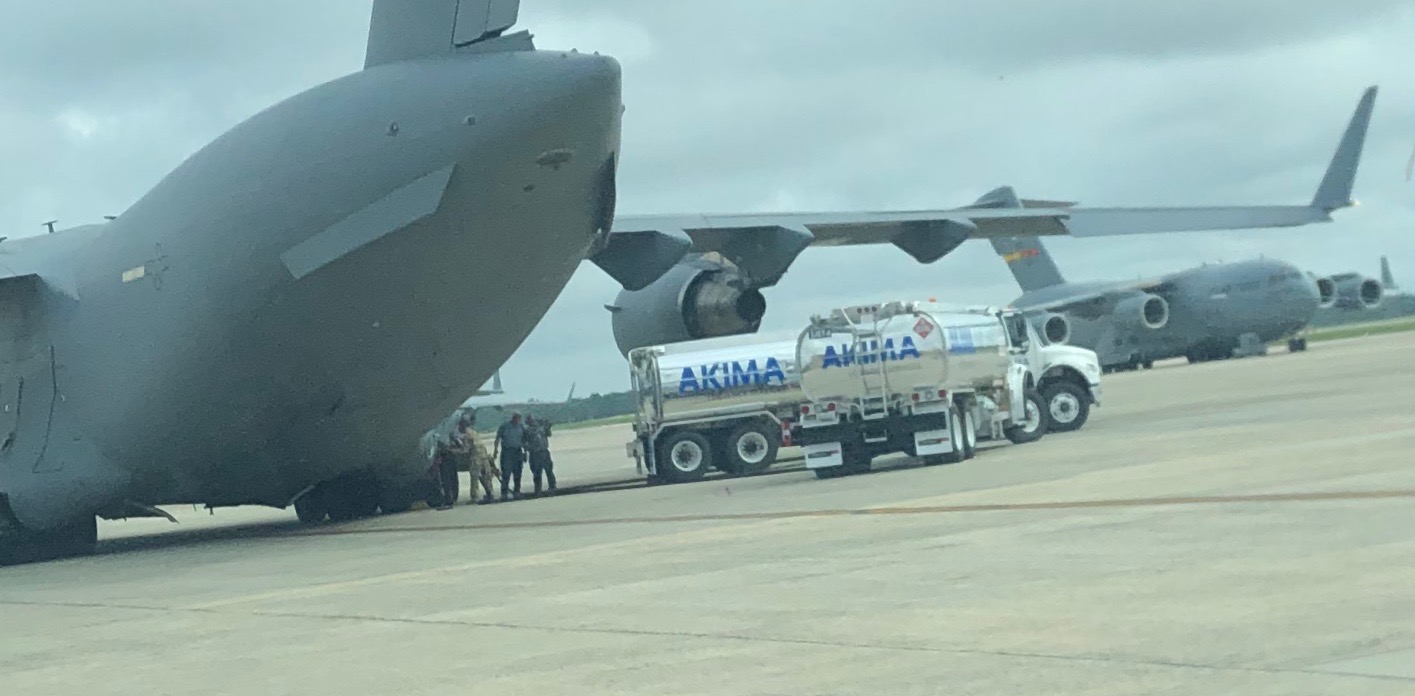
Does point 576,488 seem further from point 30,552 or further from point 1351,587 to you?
point 1351,587

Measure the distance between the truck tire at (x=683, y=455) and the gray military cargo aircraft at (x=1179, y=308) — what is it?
99.4 ft

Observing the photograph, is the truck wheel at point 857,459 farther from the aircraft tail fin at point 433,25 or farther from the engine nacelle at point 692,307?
the aircraft tail fin at point 433,25

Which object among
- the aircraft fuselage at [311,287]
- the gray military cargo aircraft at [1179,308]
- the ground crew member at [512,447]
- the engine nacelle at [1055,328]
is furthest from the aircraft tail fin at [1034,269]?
the aircraft fuselage at [311,287]

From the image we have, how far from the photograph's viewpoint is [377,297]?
17844 mm

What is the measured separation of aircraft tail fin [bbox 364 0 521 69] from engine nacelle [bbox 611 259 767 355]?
676cm

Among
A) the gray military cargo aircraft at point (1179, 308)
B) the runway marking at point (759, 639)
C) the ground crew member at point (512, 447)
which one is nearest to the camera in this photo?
the runway marking at point (759, 639)

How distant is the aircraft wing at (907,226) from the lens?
22125mm


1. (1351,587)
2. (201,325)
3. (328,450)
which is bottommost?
(1351,587)

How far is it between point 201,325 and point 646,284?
6070 millimetres

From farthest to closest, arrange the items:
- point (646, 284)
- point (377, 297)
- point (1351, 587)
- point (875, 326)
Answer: point (875, 326) → point (646, 284) → point (377, 297) → point (1351, 587)

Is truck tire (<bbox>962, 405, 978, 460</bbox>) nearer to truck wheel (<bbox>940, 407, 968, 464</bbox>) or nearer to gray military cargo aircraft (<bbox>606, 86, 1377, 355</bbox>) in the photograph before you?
truck wheel (<bbox>940, 407, 968, 464</bbox>)

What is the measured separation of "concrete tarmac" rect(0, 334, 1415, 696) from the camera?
7.68m

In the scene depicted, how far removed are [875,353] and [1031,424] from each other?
491cm

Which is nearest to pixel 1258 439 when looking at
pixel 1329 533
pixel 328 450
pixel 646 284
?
pixel 646 284
